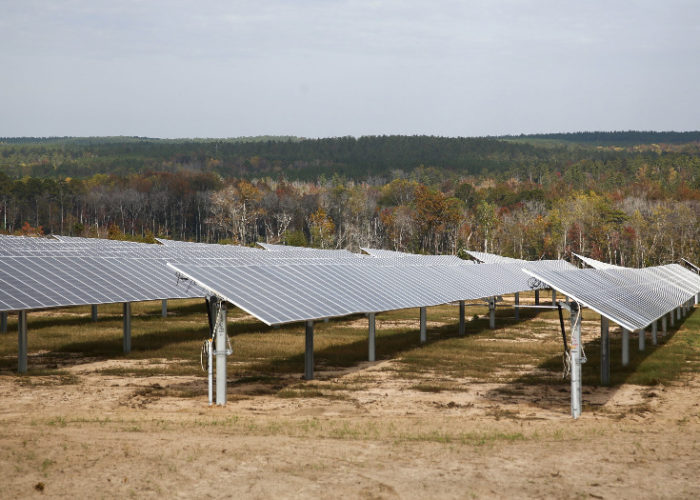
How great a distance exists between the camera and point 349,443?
1788cm

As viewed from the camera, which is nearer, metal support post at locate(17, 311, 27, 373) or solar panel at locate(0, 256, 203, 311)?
solar panel at locate(0, 256, 203, 311)

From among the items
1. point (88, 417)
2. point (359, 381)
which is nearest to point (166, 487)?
point (88, 417)

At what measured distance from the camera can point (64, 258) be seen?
33.0 metres

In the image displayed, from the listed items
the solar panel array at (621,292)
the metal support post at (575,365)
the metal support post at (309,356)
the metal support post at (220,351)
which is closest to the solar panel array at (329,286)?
the metal support post at (220,351)

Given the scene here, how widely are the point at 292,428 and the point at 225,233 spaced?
483 feet

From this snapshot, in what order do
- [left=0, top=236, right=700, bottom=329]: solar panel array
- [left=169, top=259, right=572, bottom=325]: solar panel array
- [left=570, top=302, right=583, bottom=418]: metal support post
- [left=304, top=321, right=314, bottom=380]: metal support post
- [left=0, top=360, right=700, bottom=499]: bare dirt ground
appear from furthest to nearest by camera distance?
[left=304, top=321, right=314, bottom=380]: metal support post < [left=0, top=236, right=700, bottom=329]: solar panel array < [left=169, top=259, right=572, bottom=325]: solar panel array < [left=570, top=302, right=583, bottom=418]: metal support post < [left=0, top=360, right=700, bottom=499]: bare dirt ground

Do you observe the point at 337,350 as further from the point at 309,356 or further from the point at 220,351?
the point at 220,351

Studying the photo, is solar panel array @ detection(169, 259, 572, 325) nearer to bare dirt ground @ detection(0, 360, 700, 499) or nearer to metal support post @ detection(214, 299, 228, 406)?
metal support post @ detection(214, 299, 228, 406)

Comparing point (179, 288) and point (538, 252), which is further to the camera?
point (538, 252)

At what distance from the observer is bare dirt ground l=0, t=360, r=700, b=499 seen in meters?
14.6

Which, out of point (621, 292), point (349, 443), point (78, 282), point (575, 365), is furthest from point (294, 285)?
point (621, 292)

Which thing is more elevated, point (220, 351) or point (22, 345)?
point (220, 351)

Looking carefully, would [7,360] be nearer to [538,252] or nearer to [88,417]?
[88,417]

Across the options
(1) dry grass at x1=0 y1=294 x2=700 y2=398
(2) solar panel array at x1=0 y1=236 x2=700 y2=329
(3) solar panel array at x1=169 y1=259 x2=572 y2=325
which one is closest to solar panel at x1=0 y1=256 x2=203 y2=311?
(2) solar panel array at x1=0 y1=236 x2=700 y2=329
